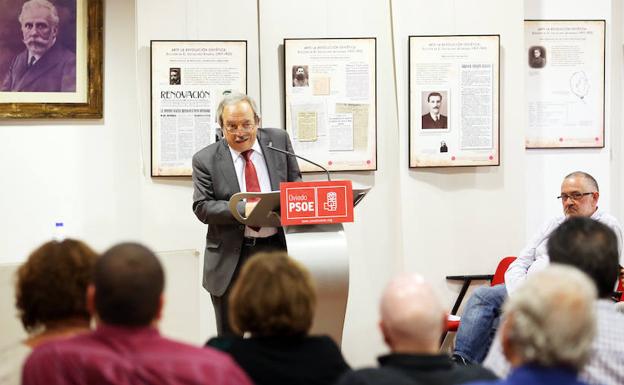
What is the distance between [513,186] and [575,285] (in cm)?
362

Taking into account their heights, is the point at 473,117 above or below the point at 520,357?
above

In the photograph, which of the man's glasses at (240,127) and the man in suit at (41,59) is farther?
the man in suit at (41,59)

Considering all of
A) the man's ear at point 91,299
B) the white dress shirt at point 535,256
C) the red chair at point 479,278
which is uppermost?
the man's ear at point 91,299

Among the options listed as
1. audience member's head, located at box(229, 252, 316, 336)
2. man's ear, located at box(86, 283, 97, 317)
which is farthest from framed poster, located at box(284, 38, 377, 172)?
man's ear, located at box(86, 283, 97, 317)

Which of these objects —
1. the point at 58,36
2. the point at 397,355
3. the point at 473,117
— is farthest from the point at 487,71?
the point at 397,355

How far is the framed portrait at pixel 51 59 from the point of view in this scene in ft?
16.5

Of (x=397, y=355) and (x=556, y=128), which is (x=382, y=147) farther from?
(x=397, y=355)

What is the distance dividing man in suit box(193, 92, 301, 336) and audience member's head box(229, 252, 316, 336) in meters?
1.70

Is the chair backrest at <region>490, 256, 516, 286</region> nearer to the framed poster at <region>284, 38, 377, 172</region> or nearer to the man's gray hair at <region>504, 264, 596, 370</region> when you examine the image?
the framed poster at <region>284, 38, 377, 172</region>

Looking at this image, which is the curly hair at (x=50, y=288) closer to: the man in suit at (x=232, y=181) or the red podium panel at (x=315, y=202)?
the red podium panel at (x=315, y=202)

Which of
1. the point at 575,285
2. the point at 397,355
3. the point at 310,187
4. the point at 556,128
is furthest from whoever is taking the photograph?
the point at 556,128

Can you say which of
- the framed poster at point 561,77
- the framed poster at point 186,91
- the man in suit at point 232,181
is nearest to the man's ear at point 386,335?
the man in suit at point 232,181

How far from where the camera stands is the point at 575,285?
5.86 feet

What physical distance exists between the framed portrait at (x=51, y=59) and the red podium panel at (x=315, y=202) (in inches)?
84.5
